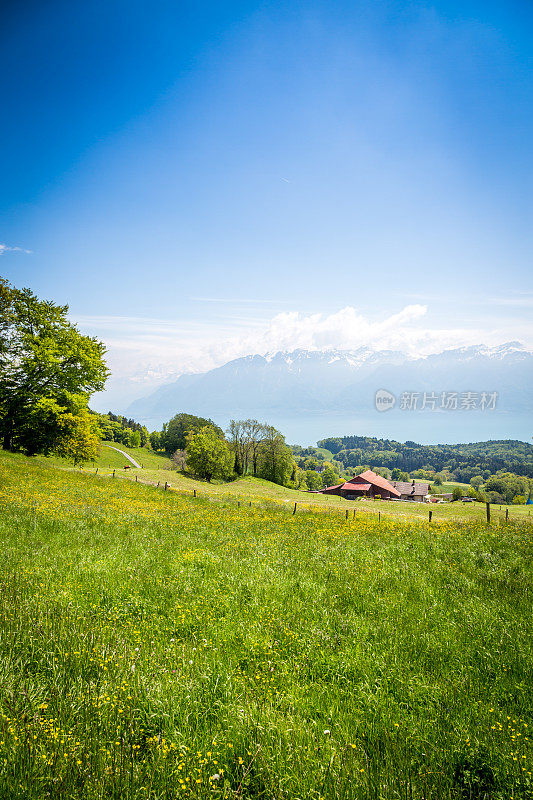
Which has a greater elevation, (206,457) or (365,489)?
(206,457)

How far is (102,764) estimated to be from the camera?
11.4 ft

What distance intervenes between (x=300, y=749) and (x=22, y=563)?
311 inches

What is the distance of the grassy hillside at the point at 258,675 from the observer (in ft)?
11.7

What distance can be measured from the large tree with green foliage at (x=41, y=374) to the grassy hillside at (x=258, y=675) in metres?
19.7

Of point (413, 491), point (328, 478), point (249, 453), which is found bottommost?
point (328, 478)

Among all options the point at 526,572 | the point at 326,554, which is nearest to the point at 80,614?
the point at 326,554

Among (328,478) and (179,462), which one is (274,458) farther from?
(328,478)

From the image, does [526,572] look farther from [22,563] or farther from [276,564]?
[22,563]

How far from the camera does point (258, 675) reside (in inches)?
203

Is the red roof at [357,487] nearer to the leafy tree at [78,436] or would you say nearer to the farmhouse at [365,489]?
the farmhouse at [365,489]

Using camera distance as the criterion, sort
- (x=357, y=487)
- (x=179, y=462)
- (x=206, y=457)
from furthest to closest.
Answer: (x=179, y=462) → (x=357, y=487) → (x=206, y=457)

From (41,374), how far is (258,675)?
95.0ft

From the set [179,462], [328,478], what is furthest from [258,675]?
[328,478]

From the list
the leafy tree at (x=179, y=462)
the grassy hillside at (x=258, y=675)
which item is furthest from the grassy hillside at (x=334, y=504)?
the leafy tree at (x=179, y=462)
